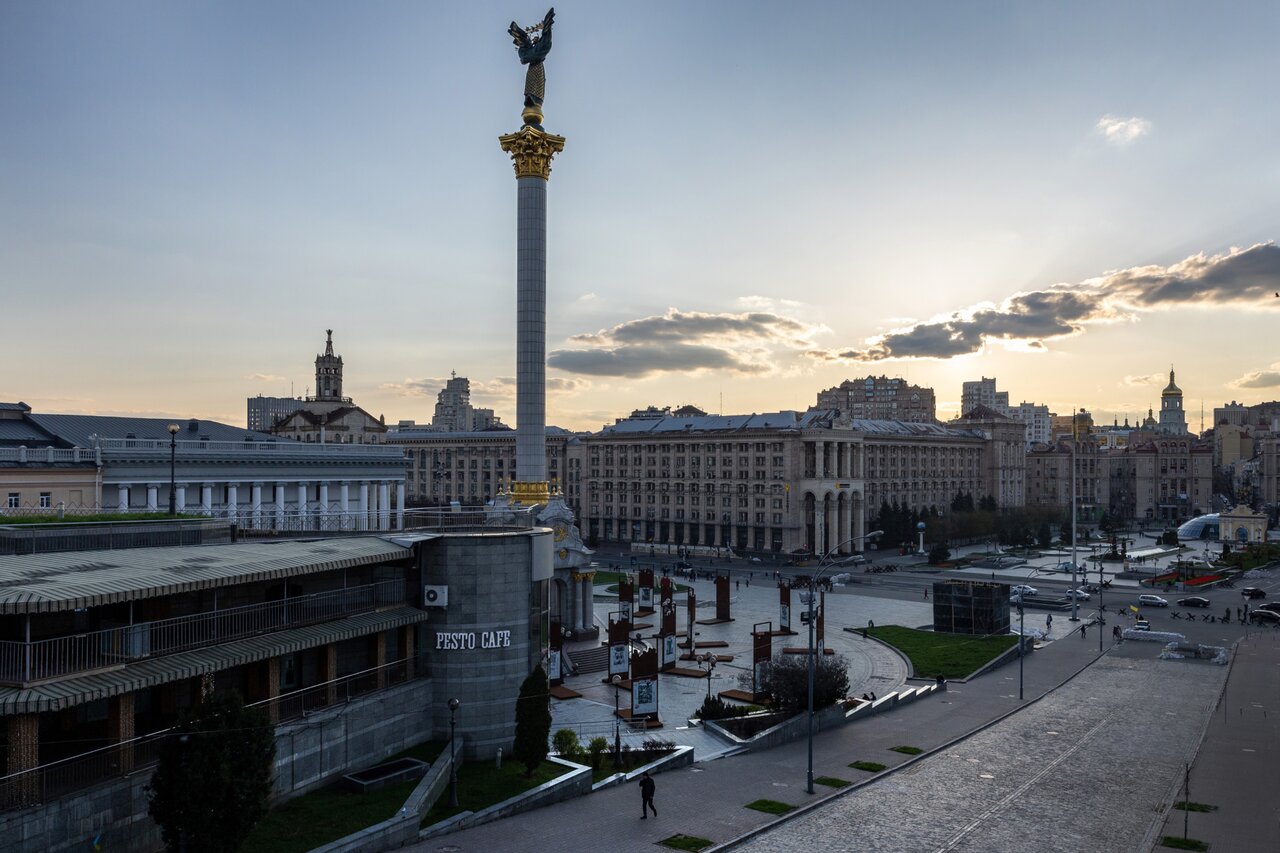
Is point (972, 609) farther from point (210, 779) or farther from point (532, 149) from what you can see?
point (210, 779)

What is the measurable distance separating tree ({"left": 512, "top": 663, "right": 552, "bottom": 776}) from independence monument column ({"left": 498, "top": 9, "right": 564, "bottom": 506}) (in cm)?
3200

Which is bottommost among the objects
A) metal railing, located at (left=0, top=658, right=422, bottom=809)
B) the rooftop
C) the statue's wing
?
metal railing, located at (left=0, top=658, right=422, bottom=809)

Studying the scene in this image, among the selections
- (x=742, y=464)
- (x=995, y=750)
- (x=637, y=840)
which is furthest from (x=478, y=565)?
(x=742, y=464)

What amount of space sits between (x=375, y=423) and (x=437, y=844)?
113 m

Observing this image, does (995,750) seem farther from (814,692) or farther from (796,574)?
(796,574)

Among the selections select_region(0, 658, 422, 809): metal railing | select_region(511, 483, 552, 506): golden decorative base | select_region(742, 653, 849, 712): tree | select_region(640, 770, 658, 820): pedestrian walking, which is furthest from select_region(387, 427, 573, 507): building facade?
select_region(640, 770, 658, 820): pedestrian walking

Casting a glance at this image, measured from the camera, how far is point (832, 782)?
117ft

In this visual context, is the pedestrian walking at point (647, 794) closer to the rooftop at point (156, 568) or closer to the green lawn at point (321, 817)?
the green lawn at point (321, 817)

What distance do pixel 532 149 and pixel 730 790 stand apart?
150 feet

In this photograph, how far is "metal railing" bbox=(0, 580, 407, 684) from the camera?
23438 millimetres

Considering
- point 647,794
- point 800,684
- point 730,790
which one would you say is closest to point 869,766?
point 800,684

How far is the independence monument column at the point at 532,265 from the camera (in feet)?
214

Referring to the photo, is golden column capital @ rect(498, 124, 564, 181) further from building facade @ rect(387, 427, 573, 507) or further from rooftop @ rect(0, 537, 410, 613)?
building facade @ rect(387, 427, 573, 507)

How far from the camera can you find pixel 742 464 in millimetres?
135375
